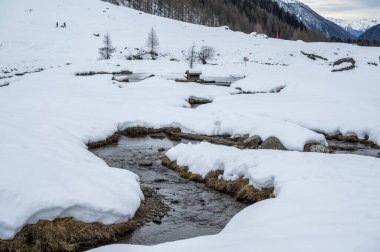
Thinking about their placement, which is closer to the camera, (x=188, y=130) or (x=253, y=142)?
(x=253, y=142)

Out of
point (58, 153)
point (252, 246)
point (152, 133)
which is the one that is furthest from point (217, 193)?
point (152, 133)

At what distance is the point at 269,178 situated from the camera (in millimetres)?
14617

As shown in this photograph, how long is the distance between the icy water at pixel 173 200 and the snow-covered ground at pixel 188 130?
36.5 inches

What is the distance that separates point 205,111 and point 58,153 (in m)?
16.9

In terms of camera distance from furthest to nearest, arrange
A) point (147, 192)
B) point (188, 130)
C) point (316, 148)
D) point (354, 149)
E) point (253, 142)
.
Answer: point (188, 130)
point (354, 149)
point (253, 142)
point (316, 148)
point (147, 192)

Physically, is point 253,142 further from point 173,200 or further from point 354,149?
point 173,200

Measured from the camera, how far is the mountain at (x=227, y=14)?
143375 mm

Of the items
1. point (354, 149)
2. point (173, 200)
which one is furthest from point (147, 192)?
point (354, 149)

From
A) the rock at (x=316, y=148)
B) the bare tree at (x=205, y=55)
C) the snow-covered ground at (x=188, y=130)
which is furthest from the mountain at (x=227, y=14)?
the rock at (x=316, y=148)

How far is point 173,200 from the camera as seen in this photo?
14.6 m

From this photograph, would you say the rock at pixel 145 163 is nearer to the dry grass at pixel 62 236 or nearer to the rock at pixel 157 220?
the rock at pixel 157 220

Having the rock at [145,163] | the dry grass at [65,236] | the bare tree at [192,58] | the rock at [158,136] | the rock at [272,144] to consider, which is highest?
the bare tree at [192,58]

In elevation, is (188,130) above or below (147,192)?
above

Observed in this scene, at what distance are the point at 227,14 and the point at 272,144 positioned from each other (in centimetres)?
14147
